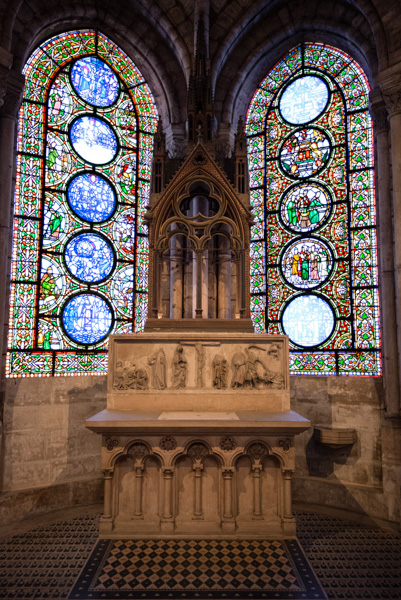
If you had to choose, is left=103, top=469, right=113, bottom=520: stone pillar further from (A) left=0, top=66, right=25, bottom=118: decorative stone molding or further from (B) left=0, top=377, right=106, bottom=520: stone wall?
(A) left=0, top=66, right=25, bottom=118: decorative stone molding

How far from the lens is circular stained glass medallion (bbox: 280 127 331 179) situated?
26.0 ft

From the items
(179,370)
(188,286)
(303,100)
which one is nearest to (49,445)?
(179,370)

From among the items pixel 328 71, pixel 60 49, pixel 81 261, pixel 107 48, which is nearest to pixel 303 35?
pixel 328 71

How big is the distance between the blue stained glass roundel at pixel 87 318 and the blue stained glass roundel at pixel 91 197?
4.47ft

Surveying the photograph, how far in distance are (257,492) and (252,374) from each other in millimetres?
1323

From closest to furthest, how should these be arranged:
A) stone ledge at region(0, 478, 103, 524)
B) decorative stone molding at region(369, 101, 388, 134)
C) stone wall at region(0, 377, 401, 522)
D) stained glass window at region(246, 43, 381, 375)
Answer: stone ledge at region(0, 478, 103, 524), stone wall at region(0, 377, 401, 522), decorative stone molding at region(369, 101, 388, 134), stained glass window at region(246, 43, 381, 375)

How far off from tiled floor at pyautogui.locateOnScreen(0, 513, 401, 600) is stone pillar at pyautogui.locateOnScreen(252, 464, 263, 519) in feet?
2.32

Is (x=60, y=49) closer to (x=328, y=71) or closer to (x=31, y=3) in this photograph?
(x=31, y=3)

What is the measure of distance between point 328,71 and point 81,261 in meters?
5.38

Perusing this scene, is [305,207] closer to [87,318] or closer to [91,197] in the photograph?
[91,197]

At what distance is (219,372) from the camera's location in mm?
5547

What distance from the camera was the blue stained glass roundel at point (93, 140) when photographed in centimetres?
775

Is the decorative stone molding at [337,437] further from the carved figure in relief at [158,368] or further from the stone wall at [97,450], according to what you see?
the carved figure in relief at [158,368]

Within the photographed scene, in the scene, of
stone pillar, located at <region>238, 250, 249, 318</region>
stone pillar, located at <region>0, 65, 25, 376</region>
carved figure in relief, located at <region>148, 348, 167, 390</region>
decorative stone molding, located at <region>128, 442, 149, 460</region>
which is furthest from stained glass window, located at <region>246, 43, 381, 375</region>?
stone pillar, located at <region>0, 65, 25, 376</region>
